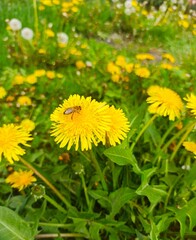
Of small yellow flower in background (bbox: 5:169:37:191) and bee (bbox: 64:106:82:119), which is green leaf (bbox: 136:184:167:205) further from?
small yellow flower in background (bbox: 5:169:37:191)

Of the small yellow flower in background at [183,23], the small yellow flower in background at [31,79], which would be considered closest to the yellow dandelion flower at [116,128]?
the small yellow flower in background at [31,79]

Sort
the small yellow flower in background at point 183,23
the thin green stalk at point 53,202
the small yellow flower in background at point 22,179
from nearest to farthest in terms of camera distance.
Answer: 1. the thin green stalk at point 53,202
2. the small yellow flower in background at point 22,179
3. the small yellow flower in background at point 183,23

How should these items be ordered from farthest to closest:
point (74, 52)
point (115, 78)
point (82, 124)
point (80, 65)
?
point (74, 52) → point (80, 65) → point (115, 78) → point (82, 124)

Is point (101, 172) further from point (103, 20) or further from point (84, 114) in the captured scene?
point (103, 20)

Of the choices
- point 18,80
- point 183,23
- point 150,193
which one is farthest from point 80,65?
point 183,23

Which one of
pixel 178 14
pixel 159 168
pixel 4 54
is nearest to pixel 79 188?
pixel 159 168

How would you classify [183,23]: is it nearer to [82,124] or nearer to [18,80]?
[18,80]

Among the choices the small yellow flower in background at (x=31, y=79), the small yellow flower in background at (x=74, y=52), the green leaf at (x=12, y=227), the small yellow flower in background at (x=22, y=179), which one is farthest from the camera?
the small yellow flower in background at (x=74, y=52)

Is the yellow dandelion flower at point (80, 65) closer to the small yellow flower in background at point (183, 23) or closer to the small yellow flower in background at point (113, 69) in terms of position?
the small yellow flower in background at point (113, 69)
